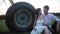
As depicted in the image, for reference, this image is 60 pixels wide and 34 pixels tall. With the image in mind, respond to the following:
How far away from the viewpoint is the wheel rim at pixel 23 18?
8766 millimetres

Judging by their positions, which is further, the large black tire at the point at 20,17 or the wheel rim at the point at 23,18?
the wheel rim at the point at 23,18

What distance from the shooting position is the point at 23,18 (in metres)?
8.91

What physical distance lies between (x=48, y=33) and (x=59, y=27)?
2.86 ft

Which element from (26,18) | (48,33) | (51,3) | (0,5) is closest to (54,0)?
(51,3)

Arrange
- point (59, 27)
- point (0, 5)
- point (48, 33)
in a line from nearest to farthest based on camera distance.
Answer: point (48, 33) < point (59, 27) < point (0, 5)

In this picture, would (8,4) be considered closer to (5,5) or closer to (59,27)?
(5,5)

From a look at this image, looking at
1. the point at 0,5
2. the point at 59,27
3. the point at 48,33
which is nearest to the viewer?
the point at 48,33

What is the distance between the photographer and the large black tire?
8633 mm

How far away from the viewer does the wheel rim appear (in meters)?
8.77

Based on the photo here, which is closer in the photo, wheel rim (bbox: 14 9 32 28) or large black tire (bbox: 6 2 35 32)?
large black tire (bbox: 6 2 35 32)

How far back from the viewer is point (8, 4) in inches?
349

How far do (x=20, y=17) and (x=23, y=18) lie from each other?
100mm

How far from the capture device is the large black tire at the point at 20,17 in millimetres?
8633

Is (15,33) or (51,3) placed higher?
(51,3)
